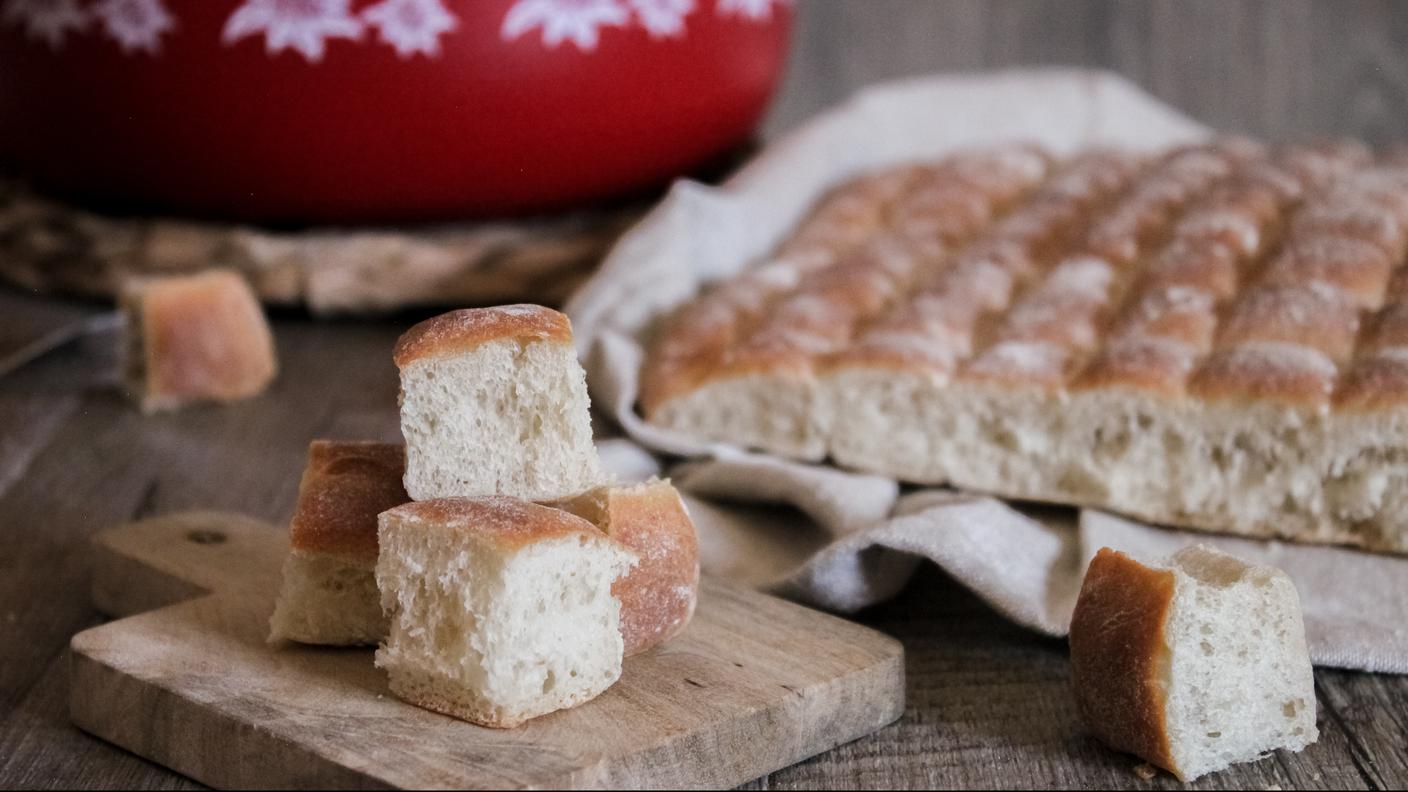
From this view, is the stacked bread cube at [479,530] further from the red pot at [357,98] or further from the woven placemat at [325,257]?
the woven placemat at [325,257]

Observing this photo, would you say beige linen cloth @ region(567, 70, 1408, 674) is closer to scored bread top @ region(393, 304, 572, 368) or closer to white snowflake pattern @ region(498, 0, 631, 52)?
white snowflake pattern @ region(498, 0, 631, 52)

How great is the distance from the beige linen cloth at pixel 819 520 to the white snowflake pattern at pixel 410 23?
0.41m

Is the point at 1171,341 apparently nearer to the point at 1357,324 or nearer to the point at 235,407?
the point at 1357,324

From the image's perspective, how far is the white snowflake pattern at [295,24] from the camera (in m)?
2.28

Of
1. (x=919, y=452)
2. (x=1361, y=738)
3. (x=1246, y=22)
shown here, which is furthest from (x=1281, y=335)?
(x=1246, y=22)

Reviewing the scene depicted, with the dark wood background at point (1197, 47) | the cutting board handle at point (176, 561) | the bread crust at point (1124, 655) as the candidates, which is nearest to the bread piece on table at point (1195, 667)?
the bread crust at point (1124, 655)

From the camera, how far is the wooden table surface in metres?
1.33

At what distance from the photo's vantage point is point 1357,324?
6.11 feet

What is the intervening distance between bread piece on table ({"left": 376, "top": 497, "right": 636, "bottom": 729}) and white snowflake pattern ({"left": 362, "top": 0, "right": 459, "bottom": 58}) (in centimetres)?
117

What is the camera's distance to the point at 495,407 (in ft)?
4.59

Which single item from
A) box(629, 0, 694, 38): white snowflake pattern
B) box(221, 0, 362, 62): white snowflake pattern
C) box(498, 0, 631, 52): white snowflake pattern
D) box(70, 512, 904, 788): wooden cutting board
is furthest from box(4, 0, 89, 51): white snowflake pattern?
box(70, 512, 904, 788): wooden cutting board

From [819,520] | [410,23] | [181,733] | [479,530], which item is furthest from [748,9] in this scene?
[181,733]

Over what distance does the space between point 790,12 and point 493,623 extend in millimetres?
1823

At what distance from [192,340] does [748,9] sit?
3.39 feet
